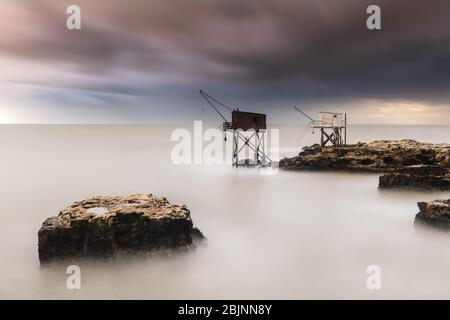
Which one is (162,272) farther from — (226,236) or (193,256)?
(226,236)

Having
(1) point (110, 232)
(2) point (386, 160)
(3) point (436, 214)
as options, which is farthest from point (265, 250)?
(2) point (386, 160)

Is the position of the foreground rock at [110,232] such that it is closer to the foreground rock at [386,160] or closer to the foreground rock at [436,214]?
the foreground rock at [436,214]

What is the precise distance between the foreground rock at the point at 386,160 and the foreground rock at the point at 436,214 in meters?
8.86

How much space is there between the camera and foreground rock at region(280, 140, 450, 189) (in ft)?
79.7

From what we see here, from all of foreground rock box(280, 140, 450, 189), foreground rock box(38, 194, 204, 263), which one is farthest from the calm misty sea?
foreground rock box(280, 140, 450, 189)

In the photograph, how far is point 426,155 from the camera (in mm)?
29844

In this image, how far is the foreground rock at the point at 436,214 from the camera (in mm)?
14531

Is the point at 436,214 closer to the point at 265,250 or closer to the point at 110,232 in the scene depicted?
the point at 265,250

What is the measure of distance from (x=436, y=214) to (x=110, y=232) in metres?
12.2

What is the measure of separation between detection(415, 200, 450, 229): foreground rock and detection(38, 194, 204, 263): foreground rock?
977cm

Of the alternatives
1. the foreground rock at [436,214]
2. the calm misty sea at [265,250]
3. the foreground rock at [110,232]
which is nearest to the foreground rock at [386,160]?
the calm misty sea at [265,250]

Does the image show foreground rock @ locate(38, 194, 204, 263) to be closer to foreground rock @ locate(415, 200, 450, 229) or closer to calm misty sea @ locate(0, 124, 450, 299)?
calm misty sea @ locate(0, 124, 450, 299)

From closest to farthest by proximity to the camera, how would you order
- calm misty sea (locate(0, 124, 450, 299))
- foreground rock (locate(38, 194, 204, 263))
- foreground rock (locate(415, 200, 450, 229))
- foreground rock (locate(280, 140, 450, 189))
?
calm misty sea (locate(0, 124, 450, 299)) → foreground rock (locate(38, 194, 204, 263)) → foreground rock (locate(415, 200, 450, 229)) → foreground rock (locate(280, 140, 450, 189))

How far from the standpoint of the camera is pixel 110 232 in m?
11.5
